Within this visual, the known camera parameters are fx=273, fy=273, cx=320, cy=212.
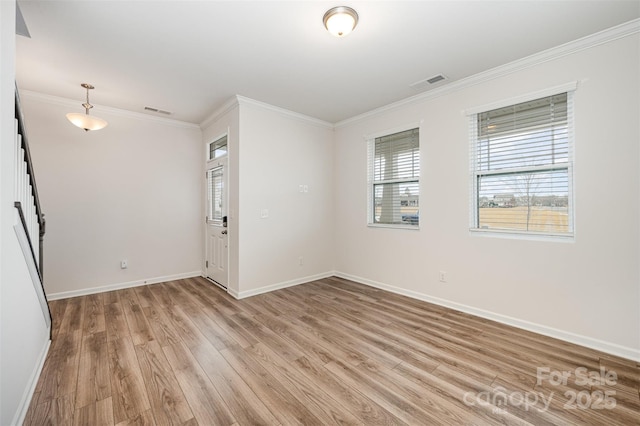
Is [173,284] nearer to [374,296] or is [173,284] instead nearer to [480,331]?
[374,296]

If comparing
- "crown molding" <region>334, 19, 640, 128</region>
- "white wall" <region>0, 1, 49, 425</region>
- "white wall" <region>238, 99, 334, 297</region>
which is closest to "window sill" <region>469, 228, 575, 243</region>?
"crown molding" <region>334, 19, 640, 128</region>

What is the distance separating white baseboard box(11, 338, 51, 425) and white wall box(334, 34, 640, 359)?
12.1 feet

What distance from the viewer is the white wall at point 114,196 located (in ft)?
12.2

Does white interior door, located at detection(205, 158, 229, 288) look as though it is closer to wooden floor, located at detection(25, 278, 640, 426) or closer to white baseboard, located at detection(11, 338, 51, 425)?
wooden floor, located at detection(25, 278, 640, 426)

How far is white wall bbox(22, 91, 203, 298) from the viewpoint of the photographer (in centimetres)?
372

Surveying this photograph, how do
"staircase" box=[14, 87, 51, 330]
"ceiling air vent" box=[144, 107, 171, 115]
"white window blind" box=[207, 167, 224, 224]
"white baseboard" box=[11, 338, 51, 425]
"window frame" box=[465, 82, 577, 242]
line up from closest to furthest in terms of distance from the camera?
1. "white baseboard" box=[11, 338, 51, 425]
2. "staircase" box=[14, 87, 51, 330]
3. "window frame" box=[465, 82, 577, 242]
4. "ceiling air vent" box=[144, 107, 171, 115]
5. "white window blind" box=[207, 167, 224, 224]

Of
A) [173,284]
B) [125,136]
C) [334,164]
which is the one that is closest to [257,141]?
[334,164]

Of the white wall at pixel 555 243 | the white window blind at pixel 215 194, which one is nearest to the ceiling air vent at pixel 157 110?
the white window blind at pixel 215 194

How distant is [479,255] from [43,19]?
15.1 feet

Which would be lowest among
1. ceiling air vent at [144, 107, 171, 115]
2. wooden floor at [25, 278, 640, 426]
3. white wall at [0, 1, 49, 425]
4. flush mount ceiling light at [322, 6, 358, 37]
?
wooden floor at [25, 278, 640, 426]

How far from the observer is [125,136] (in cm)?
423

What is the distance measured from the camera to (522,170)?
2.84m

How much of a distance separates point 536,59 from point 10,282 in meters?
4.48

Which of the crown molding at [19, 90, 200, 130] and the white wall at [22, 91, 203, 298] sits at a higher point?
the crown molding at [19, 90, 200, 130]
